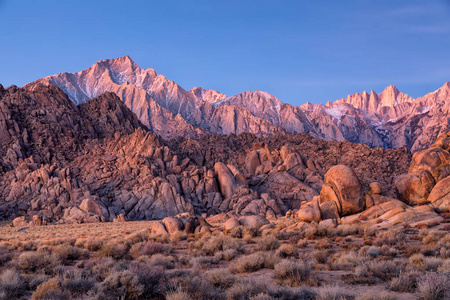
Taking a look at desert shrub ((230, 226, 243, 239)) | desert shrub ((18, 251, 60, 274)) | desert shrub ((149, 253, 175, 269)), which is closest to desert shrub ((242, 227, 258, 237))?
desert shrub ((230, 226, 243, 239))

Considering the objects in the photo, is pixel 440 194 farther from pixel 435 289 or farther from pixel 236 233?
pixel 435 289

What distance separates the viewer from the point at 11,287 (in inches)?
353

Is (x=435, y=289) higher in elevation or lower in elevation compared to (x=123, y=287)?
lower

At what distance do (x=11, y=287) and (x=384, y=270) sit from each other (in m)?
11.2

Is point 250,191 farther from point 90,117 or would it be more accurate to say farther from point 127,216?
point 90,117

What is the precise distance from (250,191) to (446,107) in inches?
6678

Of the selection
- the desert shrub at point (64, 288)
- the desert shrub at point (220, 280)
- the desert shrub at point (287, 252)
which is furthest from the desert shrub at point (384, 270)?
the desert shrub at point (64, 288)

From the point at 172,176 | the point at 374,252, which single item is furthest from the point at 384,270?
the point at 172,176

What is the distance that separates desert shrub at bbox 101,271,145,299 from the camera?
8.83 metres

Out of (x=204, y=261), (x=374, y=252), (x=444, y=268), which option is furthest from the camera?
(x=204, y=261)

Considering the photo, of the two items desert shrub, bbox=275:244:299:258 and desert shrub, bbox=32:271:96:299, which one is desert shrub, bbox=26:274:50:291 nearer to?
desert shrub, bbox=32:271:96:299

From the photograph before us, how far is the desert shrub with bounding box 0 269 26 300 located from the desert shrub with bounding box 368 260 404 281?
35.2ft

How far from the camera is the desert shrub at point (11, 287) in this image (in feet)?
28.5

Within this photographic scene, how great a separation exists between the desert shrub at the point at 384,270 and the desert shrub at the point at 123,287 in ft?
24.1
